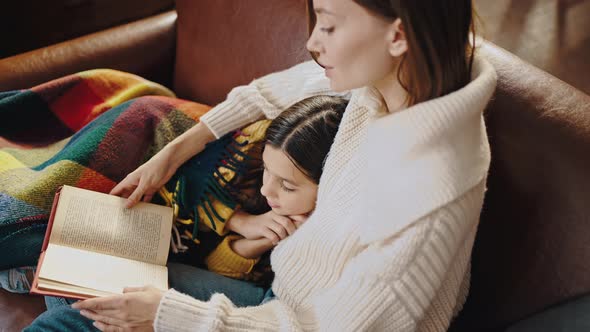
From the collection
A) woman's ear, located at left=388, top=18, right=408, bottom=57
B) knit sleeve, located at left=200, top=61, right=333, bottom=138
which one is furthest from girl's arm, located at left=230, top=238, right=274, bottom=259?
woman's ear, located at left=388, top=18, right=408, bottom=57

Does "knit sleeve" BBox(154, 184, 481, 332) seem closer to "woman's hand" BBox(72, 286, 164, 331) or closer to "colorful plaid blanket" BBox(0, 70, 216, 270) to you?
"woman's hand" BBox(72, 286, 164, 331)

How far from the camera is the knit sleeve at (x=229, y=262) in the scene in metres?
1.26

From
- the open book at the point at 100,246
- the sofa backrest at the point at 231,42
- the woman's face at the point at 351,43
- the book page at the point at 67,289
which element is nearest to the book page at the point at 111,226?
the open book at the point at 100,246

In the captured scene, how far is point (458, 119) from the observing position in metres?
0.80

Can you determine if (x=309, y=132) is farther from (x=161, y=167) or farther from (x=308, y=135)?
(x=161, y=167)

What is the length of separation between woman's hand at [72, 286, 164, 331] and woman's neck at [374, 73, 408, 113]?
0.51 m

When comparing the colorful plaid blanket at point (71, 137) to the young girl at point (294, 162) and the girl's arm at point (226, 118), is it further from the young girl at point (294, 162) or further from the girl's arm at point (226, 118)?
the young girl at point (294, 162)

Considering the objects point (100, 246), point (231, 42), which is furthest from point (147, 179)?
Answer: point (231, 42)

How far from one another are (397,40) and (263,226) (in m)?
0.51

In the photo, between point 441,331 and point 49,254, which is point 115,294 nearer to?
point 49,254

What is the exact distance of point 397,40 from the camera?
843 millimetres

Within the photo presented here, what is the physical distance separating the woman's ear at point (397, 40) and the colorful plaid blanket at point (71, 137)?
0.68 m

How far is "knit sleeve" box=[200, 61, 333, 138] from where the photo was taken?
1.29 metres

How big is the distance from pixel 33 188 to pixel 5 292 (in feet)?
0.75
